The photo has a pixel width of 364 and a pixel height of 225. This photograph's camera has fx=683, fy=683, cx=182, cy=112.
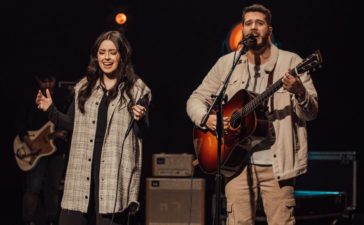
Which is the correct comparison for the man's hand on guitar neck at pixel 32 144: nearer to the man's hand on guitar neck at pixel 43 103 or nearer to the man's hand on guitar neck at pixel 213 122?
the man's hand on guitar neck at pixel 43 103

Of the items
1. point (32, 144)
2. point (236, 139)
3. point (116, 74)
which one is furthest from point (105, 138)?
point (32, 144)

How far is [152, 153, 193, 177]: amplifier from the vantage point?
6.85m

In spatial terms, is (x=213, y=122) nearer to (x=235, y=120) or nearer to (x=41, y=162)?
(x=235, y=120)

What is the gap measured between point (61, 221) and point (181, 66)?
471 centimetres

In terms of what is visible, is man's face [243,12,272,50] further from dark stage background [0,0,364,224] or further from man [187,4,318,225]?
dark stage background [0,0,364,224]

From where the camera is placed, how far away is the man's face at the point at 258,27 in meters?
4.47

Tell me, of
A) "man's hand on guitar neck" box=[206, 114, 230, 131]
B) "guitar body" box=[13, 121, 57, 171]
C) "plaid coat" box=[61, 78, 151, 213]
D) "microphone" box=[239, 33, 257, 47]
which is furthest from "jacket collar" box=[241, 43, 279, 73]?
"guitar body" box=[13, 121, 57, 171]

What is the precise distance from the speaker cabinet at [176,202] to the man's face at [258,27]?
238 cm

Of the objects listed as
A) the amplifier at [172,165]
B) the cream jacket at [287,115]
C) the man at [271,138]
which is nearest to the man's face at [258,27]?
the man at [271,138]

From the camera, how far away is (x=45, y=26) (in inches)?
354

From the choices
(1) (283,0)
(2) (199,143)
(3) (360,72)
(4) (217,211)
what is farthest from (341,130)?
(4) (217,211)

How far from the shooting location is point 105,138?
4363 millimetres

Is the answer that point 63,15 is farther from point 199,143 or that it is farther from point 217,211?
point 217,211

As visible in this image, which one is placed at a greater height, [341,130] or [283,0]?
[283,0]
